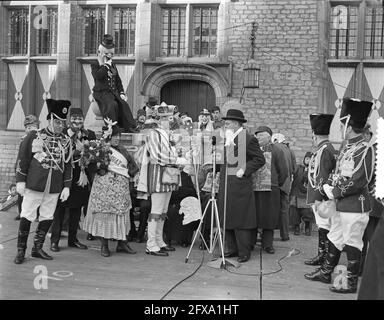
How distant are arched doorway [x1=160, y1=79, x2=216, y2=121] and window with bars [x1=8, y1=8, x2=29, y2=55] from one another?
421 centimetres

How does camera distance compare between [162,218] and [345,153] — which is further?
[162,218]

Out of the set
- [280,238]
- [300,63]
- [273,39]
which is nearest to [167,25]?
[273,39]

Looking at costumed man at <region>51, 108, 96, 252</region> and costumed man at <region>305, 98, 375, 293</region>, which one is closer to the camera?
costumed man at <region>305, 98, 375, 293</region>

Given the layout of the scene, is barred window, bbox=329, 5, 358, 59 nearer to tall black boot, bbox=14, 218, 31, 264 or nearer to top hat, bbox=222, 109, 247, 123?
top hat, bbox=222, 109, 247, 123

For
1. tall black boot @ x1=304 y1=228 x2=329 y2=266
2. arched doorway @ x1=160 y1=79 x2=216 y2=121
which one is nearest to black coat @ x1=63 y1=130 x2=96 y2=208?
tall black boot @ x1=304 y1=228 x2=329 y2=266

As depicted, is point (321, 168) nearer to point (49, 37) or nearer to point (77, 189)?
point (77, 189)

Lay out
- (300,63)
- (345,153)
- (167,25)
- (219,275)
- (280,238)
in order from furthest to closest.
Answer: (167,25) → (300,63) → (280,238) → (219,275) → (345,153)

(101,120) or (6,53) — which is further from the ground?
(6,53)

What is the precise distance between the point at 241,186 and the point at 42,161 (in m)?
2.54

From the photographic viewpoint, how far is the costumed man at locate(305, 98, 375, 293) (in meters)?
4.87

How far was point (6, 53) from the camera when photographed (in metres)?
13.1

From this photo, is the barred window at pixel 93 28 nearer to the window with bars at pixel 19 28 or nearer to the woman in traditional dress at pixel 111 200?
the window with bars at pixel 19 28

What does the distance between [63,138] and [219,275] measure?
104 inches

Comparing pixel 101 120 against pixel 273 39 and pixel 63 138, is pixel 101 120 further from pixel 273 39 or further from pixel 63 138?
pixel 273 39
